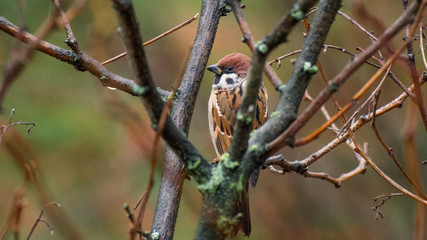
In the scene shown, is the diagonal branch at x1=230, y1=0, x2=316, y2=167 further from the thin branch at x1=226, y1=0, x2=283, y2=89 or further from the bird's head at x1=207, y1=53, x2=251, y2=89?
the bird's head at x1=207, y1=53, x2=251, y2=89

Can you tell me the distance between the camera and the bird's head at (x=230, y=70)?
13.5 feet

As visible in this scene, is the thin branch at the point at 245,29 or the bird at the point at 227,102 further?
the bird at the point at 227,102

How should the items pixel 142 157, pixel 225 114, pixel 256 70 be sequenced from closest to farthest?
pixel 256 70, pixel 225 114, pixel 142 157

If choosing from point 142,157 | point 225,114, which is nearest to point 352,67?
point 225,114

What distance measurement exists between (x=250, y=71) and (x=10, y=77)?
58 centimetres

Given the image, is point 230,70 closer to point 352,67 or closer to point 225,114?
point 225,114

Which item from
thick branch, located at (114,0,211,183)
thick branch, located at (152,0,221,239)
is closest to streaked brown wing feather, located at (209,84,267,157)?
Result: thick branch, located at (152,0,221,239)

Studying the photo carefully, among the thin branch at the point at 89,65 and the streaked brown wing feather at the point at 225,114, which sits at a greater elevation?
the streaked brown wing feather at the point at 225,114

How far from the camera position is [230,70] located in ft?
13.7

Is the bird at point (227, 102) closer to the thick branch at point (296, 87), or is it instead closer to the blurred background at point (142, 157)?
the blurred background at point (142, 157)

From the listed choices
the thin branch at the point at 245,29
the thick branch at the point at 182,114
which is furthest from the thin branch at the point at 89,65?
the thin branch at the point at 245,29

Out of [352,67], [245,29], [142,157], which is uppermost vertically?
[142,157]

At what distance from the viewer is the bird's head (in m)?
4.13

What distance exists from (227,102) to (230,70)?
0.35 meters
